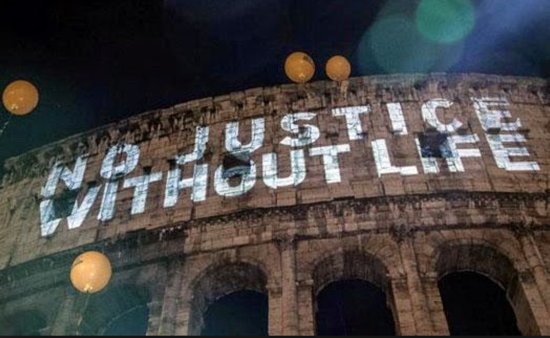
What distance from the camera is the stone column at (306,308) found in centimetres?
1648

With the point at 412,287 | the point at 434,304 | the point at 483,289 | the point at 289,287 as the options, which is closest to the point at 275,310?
the point at 289,287

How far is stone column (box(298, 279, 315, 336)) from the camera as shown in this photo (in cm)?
1648

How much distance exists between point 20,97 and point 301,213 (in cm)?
806

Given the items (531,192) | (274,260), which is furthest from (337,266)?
(531,192)

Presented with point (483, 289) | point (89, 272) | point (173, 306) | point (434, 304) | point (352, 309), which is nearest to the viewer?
point (89, 272)

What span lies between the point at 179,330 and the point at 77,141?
9.26m

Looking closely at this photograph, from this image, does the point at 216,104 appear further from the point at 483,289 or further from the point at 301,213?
the point at 483,289

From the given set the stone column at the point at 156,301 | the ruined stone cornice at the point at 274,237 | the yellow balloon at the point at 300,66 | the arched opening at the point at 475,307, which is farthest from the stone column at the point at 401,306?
the stone column at the point at 156,301

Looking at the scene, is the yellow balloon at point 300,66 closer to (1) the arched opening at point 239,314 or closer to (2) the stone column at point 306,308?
(2) the stone column at point 306,308

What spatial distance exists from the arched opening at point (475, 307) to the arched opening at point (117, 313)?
8.83 m

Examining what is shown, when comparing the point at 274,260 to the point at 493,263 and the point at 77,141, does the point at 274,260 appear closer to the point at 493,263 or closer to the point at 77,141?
the point at 493,263

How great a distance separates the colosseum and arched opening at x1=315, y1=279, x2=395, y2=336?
5 cm

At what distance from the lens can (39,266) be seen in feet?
66.8

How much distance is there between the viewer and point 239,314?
2022 cm
